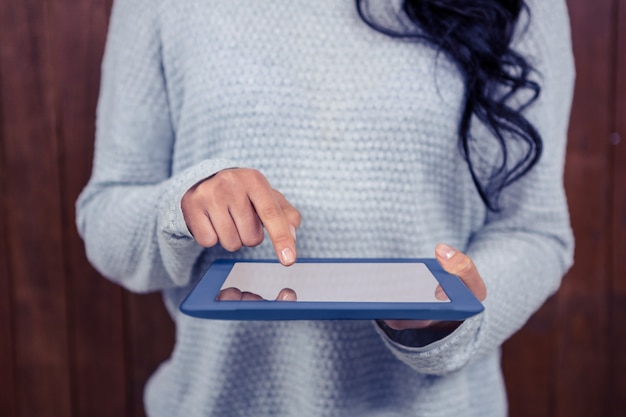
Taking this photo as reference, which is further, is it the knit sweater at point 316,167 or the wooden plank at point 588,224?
the wooden plank at point 588,224

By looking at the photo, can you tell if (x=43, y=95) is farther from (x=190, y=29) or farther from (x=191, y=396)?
(x=191, y=396)

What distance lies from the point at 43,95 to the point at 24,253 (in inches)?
10.2

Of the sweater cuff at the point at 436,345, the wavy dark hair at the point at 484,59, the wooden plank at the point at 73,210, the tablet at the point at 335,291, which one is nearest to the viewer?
the tablet at the point at 335,291

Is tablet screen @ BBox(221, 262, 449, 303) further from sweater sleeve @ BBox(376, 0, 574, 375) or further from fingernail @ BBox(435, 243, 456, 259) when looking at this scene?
sweater sleeve @ BBox(376, 0, 574, 375)

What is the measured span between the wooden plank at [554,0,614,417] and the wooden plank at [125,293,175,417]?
0.68m

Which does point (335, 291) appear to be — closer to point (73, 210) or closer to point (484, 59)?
point (484, 59)

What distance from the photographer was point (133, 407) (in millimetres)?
833

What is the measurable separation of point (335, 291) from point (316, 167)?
193 millimetres

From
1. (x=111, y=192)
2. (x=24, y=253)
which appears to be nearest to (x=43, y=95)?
(x=24, y=253)

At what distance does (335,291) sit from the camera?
0.99 ft

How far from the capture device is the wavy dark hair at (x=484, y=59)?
491mm

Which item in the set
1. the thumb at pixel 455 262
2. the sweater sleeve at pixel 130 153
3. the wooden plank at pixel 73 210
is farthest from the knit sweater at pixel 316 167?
the wooden plank at pixel 73 210

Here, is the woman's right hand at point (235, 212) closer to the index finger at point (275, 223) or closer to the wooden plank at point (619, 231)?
the index finger at point (275, 223)

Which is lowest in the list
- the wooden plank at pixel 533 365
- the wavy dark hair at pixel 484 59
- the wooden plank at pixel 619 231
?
the wooden plank at pixel 533 365
